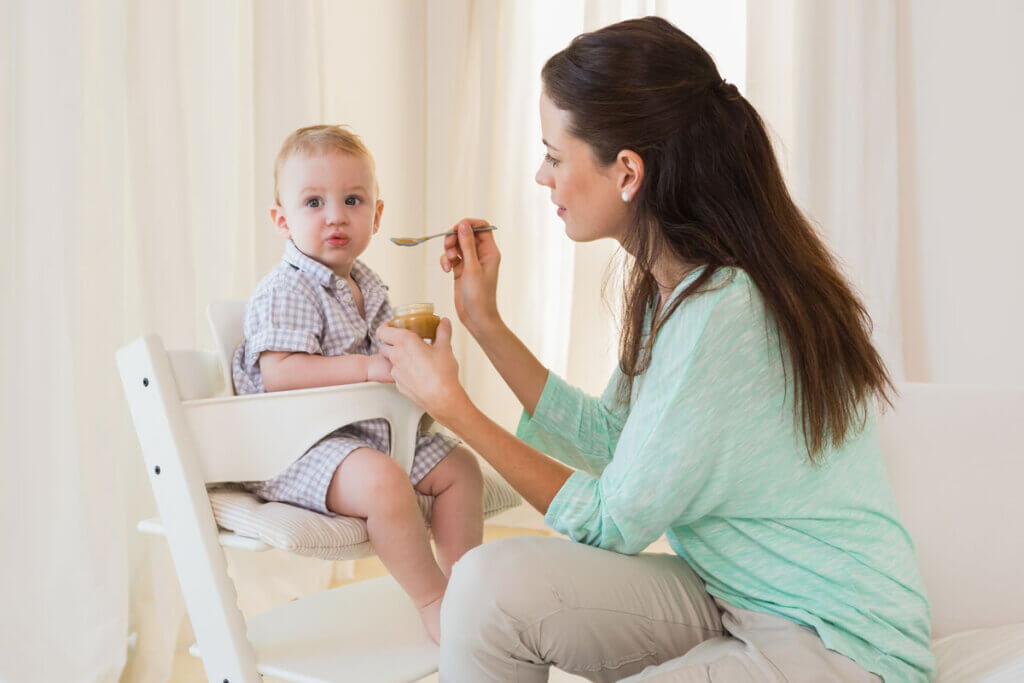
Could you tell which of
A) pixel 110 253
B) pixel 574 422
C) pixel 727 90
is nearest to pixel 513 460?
pixel 574 422

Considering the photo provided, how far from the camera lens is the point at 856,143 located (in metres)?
2.65

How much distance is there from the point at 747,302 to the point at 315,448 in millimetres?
604

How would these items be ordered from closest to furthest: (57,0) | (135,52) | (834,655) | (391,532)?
(834,655) → (391,532) → (57,0) → (135,52)

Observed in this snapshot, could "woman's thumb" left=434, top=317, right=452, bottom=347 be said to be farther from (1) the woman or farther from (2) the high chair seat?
(2) the high chair seat

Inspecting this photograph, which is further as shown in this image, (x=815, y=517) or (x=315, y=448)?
(x=315, y=448)

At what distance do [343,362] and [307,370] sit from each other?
2.4 inches

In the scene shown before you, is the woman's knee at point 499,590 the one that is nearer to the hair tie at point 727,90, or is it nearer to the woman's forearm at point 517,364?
the woman's forearm at point 517,364

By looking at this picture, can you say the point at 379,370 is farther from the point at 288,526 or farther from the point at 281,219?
the point at 281,219

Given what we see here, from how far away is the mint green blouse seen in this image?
99 centimetres

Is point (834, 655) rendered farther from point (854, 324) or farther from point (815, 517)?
point (854, 324)

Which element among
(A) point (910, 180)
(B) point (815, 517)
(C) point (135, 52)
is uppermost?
(C) point (135, 52)

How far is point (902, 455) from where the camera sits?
1.31 m

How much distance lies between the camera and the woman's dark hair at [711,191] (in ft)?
3.40

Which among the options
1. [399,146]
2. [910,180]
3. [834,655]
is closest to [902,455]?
[834,655]
